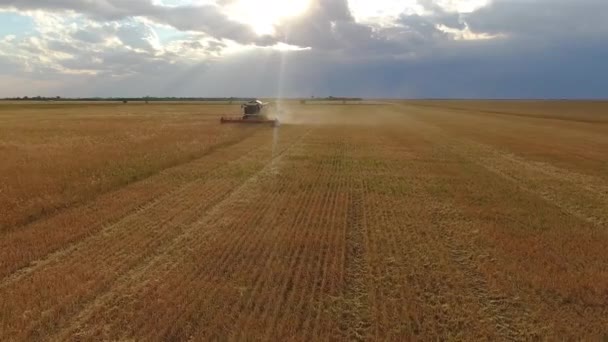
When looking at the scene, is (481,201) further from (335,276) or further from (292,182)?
(335,276)

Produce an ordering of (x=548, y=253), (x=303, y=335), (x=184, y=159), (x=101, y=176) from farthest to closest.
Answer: (x=184, y=159)
(x=101, y=176)
(x=548, y=253)
(x=303, y=335)

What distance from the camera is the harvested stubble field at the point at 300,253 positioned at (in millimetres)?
5555

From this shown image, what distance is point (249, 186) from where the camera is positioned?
45.1ft

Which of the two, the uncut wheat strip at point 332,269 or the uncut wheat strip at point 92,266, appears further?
the uncut wheat strip at point 92,266

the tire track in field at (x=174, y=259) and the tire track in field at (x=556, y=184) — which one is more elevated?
the tire track in field at (x=174, y=259)

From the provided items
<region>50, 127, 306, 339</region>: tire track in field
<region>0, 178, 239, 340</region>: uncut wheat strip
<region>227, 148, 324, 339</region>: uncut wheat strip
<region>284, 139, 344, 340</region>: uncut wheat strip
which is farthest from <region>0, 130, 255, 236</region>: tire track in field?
<region>284, 139, 344, 340</region>: uncut wheat strip

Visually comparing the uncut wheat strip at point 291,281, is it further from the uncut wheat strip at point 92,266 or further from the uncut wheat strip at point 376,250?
the uncut wheat strip at point 92,266

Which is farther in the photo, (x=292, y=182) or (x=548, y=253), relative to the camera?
(x=292, y=182)

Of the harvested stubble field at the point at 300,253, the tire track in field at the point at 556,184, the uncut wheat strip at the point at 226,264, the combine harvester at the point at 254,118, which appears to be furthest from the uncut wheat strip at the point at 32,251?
the combine harvester at the point at 254,118

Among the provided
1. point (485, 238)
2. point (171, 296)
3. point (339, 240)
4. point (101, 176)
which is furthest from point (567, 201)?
point (101, 176)

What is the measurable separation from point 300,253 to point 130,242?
10.2 ft

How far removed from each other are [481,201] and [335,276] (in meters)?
6.73

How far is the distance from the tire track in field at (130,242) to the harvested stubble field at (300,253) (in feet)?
0.12

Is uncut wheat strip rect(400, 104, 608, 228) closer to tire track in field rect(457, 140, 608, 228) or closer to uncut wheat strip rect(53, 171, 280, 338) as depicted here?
tire track in field rect(457, 140, 608, 228)
